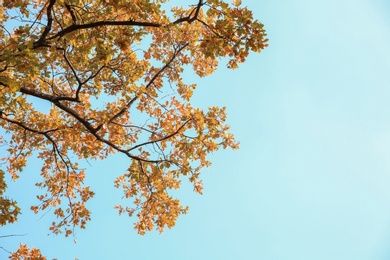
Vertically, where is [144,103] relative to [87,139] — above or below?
above

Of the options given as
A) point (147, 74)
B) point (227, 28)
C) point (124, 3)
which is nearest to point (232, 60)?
point (227, 28)

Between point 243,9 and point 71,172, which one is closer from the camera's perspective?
point 243,9

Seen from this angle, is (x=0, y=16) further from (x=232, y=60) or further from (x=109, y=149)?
(x=232, y=60)

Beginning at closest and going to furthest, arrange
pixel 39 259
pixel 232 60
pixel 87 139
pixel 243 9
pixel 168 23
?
pixel 243 9 < pixel 232 60 < pixel 168 23 < pixel 39 259 < pixel 87 139

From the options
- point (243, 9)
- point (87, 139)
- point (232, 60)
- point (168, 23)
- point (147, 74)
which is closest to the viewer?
point (243, 9)

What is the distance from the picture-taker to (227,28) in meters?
5.20

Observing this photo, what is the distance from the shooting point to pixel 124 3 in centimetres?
584

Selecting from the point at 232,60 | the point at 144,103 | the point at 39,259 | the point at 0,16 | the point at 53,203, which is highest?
the point at 0,16

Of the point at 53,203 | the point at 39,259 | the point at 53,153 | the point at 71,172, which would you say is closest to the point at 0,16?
the point at 53,153

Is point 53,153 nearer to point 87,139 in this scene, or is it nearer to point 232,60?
point 87,139

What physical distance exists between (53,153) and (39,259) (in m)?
2.65

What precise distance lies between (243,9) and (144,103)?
154 inches

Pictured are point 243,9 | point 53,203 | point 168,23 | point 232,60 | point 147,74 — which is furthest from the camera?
point 53,203

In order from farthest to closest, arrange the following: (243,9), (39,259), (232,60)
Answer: (39,259) < (232,60) < (243,9)
